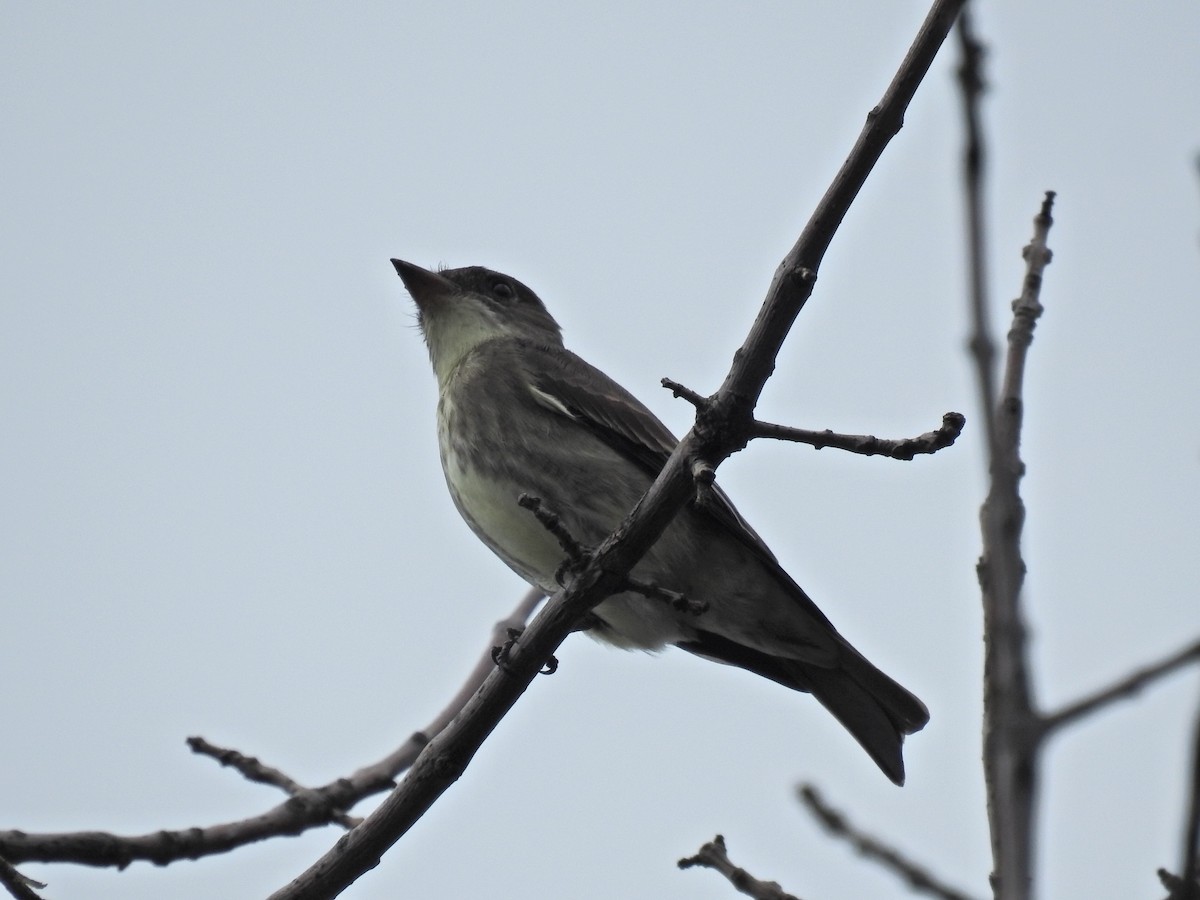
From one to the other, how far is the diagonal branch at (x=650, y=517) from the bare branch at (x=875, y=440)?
96 millimetres

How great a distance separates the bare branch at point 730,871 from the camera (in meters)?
3.74

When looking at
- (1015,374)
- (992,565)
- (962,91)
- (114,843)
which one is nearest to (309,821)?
(114,843)

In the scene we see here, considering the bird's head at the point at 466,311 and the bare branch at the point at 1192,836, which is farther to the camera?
the bird's head at the point at 466,311

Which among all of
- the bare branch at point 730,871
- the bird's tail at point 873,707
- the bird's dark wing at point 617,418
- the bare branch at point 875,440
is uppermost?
the bird's dark wing at point 617,418

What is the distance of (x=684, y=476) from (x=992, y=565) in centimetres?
205

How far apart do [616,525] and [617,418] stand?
782mm

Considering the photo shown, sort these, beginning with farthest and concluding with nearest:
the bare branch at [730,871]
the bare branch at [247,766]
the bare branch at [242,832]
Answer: the bare branch at [247,766] → the bare branch at [242,832] → the bare branch at [730,871]

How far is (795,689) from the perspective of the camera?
269 inches

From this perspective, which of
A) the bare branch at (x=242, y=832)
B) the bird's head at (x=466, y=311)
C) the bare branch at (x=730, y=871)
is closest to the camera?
the bare branch at (x=730, y=871)

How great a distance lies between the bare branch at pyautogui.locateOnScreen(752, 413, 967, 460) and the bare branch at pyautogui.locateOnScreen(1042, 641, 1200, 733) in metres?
2.18

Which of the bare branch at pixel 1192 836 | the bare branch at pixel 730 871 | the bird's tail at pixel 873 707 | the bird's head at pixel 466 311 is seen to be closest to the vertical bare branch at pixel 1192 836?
the bare branch at pixel 1192 836

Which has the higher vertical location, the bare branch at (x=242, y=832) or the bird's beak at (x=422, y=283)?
the bird's beak at (x=422, y=283)

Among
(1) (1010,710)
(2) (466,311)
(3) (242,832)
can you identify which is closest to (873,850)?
(1) (1010,710)

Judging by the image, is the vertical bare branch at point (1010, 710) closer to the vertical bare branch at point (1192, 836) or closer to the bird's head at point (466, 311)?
the vertical bare branch at point (1192, 836)
